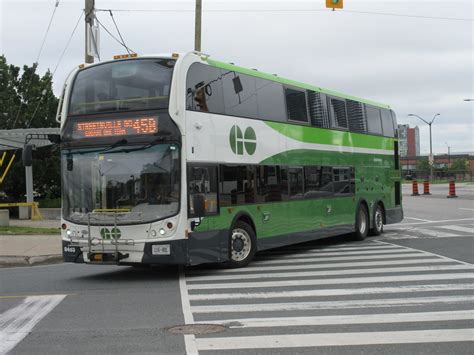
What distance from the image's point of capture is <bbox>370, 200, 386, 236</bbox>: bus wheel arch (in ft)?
60.5

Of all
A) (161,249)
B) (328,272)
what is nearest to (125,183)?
(161,249)

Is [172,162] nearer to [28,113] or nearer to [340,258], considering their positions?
[340,258]

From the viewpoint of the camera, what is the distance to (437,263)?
1188 cm

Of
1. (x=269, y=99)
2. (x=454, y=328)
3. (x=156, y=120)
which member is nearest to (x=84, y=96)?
(x=156, y=120)

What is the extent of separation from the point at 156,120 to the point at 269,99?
11.6ft

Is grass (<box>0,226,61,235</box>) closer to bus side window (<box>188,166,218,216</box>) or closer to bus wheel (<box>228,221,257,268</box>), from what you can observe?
bus wheel (<box>228,221,257,268</box>)

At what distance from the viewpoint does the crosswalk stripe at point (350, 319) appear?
699cm

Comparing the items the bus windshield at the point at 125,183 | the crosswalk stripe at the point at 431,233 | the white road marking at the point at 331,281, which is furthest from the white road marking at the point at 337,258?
the crosswalk stripe at the point at 431,233

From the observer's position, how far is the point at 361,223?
17.6 metres

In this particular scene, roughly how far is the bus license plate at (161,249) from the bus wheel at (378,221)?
32.6ft

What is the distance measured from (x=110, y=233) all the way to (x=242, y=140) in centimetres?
334

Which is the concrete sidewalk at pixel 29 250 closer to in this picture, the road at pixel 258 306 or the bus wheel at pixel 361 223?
the road at pixel 258 306

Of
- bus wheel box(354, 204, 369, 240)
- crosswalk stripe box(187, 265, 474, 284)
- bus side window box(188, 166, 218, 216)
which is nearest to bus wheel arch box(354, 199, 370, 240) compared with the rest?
bus wheel box(354, 204, 369, 240)

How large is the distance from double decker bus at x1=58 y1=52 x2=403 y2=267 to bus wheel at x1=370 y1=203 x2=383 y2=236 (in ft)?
19.3
